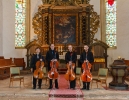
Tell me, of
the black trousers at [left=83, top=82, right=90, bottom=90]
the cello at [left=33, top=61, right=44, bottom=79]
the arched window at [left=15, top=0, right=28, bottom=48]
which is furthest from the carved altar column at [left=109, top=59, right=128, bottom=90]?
the arched window at [left=15, top=0, right=28, bottom=48]

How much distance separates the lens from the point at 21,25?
1625 centimetres

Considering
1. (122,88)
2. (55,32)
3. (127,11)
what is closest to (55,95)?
(122,88)

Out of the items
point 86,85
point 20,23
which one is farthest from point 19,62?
point 86,85

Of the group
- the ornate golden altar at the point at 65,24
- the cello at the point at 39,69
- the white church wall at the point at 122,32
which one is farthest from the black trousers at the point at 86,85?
the white church wall at the point at 122,32

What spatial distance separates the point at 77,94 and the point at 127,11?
29.8ft

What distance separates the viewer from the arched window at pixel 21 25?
636 inches

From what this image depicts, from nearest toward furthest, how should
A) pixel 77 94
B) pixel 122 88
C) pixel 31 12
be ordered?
1. pixel 77 94
2. pixel 122 88
3. pixel 31 12

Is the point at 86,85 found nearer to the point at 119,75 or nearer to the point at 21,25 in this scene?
the point at 119,75

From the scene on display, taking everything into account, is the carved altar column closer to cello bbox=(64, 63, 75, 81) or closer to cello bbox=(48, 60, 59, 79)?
cello bbox=(64, 63, 75, 81)

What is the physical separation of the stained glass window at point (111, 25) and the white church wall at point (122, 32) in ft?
1.73

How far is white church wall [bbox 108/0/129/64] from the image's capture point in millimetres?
15009

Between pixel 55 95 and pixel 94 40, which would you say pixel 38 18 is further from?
pixel 55 95

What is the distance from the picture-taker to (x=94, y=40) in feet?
50.3

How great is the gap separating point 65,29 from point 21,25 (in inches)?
124
